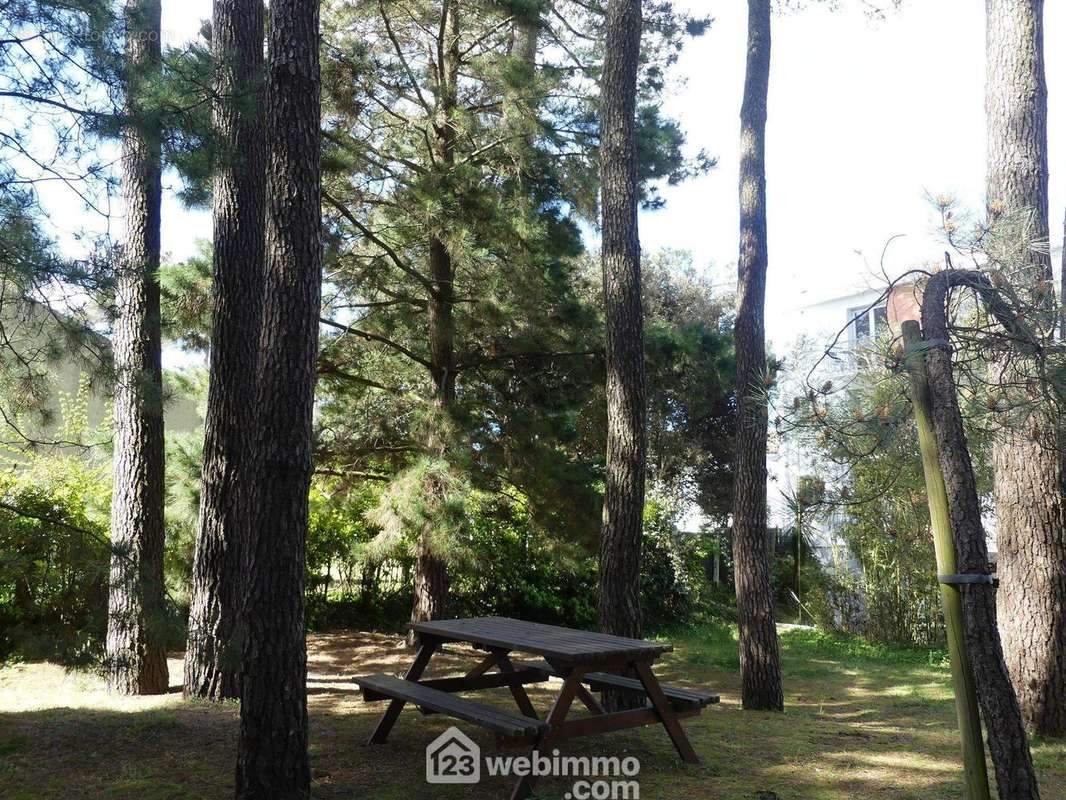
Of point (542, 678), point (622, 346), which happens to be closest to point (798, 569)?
point (622, 346)

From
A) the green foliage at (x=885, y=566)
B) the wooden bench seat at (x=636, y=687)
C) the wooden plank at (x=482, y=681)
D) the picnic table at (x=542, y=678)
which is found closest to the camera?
the picnic table at (x=542, y=678)

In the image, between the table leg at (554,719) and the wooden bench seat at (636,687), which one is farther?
the wooden bench seat at (636,687)

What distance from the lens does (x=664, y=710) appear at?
4.82 meters

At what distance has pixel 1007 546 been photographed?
6086 mm

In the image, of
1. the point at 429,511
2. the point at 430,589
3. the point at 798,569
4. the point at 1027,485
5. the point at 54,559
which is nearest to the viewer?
the point at 54,559

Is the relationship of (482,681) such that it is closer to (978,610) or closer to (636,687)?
(636,687)

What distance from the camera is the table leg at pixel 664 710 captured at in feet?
15.6

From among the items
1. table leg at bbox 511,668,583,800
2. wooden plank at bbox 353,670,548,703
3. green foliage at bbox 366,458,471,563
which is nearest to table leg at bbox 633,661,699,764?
table leg at bbox 511,668,583,800

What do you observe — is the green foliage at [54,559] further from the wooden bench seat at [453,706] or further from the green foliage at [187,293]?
the green foliage at [187,293]

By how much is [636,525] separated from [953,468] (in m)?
3.16

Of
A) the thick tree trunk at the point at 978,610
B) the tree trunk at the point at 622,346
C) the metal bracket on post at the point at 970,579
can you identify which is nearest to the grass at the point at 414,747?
the tree trunk at the point at 622,346

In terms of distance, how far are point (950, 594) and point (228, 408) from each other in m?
5.26

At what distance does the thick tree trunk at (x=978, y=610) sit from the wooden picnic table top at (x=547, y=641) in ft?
5.69

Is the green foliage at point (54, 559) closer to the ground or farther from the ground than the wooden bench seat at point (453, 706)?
farther from the ground
